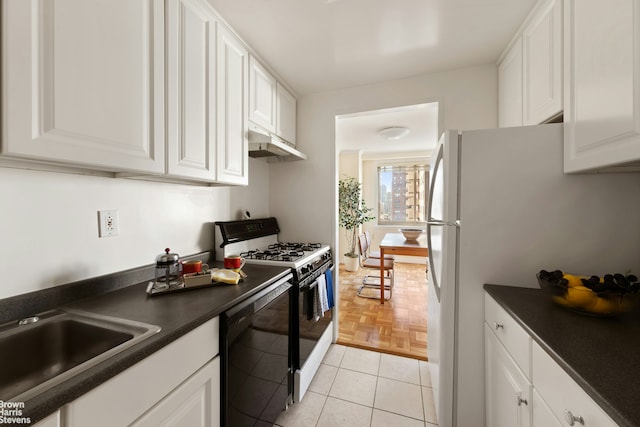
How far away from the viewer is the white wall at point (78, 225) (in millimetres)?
876

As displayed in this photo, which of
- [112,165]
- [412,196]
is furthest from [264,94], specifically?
[412,196]

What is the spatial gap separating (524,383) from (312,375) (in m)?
1.33

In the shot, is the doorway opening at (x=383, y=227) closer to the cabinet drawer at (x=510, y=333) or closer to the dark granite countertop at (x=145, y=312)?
the cabinet drawer at (x=510, y=333)

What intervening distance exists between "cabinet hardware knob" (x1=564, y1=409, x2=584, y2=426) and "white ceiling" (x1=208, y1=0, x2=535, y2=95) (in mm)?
1800

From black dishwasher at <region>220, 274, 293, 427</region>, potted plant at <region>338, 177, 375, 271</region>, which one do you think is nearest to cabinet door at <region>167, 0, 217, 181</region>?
black dishwasher at <region>220, 274, 293, 427</region>

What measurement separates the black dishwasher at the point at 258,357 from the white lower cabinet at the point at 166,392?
51 millimetres

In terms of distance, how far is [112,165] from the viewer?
896 mm

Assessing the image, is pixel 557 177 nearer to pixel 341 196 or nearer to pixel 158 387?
pixel 158 387

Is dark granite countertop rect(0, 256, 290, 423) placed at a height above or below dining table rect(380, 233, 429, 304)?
above

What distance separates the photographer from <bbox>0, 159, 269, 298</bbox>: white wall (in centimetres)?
88

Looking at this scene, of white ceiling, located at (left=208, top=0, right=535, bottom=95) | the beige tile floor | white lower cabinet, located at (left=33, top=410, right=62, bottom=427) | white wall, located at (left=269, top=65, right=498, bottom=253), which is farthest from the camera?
white wall, located at (left=269, top=65, right=498, bottom=253)

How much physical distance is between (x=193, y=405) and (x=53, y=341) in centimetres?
55

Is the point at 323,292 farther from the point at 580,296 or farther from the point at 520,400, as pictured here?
the point at 580,296

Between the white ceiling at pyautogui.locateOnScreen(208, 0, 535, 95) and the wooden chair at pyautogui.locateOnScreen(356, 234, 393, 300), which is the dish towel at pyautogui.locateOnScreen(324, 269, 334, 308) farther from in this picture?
the white ceiling at pyautogui.locateOnScreen(208, 0, 535, 95)
